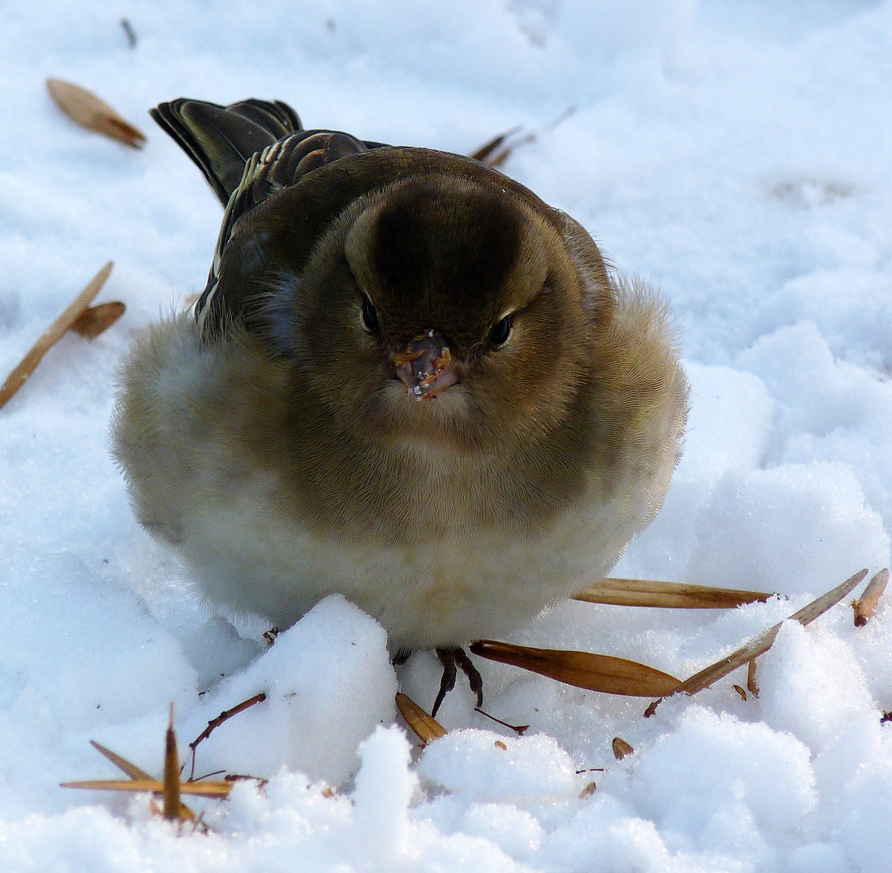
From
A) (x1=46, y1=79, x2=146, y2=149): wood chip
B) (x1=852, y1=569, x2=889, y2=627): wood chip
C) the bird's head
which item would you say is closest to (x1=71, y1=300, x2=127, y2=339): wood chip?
(x1=46, y1=79, x2=146, y2=149): wood chip

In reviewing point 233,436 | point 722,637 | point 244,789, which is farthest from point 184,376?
point 722,637

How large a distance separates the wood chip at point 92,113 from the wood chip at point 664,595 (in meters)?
3.27

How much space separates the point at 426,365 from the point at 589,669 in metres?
0.97

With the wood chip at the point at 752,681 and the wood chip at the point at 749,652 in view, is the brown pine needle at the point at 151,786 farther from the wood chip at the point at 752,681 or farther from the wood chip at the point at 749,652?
the wood chip at the point at 752,681

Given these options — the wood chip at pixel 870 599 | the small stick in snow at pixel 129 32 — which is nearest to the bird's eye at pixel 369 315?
the wood chip at pixel 870 599

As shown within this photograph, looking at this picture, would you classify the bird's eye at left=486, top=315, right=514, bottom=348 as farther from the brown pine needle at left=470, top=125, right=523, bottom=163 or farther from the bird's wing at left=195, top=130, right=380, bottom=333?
the brown pine needle at left=470, top=125, right=523, bottom=163

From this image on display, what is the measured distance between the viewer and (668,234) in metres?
4.86

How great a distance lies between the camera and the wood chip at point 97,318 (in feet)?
13.4

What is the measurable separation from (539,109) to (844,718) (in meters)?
3.90

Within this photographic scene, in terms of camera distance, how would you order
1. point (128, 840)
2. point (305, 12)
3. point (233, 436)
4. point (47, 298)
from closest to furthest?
point (128, 840) → point (233, 436) → point (47, 298) → point (305, 12)

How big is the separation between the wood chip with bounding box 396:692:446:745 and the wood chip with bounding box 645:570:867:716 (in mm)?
526

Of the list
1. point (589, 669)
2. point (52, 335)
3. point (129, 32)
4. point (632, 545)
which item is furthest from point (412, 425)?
point (129, 32)

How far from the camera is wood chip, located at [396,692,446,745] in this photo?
2.61m

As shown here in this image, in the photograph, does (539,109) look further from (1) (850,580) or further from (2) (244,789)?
(2) (244,789)
